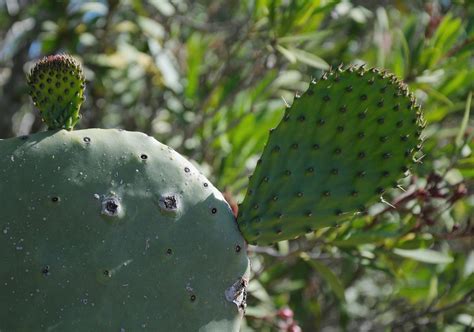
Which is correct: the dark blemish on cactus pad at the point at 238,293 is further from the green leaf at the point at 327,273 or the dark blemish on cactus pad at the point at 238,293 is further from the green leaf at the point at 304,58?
the green leaf at the point at 304,58

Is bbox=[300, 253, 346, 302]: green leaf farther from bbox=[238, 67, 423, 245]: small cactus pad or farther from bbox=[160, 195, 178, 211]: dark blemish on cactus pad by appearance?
bbox=[160, 195, 178, 211]: dark blemish on cactus pad

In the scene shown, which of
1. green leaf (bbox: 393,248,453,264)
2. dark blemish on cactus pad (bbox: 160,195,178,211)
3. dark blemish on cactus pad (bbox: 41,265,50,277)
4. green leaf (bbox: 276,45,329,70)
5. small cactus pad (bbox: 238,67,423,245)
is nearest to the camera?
dark blemish on cactus pad (bbox: 41,265,50,277)

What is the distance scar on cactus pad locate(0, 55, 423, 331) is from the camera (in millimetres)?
1731

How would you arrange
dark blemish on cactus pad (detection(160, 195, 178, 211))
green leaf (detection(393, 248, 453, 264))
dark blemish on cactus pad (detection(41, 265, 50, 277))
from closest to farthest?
dark blemish on cactus pad (detection(41, 265, 50, 277)), dark blemish on cactus pad (detection(160, 195, 178, 211)), green leaf (detection(393, 248, 453, 264))

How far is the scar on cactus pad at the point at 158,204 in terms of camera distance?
1731 millimetres

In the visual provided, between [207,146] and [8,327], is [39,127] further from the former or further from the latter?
[8,327]

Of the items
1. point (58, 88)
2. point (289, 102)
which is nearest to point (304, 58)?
point (289, 102)

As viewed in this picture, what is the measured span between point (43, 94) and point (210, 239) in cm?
51

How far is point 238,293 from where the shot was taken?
185 centimetres

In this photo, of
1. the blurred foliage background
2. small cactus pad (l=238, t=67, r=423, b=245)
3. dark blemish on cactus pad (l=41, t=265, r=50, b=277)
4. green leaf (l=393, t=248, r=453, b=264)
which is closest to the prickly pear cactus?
dark blemish on cactus pad (l=41, t=265, r=50, b=277)

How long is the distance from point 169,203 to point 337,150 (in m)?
0.43

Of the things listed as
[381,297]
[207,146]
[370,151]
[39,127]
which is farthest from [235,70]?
[370,151]

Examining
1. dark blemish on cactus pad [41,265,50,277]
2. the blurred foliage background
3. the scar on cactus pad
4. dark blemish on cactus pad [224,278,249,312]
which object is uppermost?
the scar on cactus pad

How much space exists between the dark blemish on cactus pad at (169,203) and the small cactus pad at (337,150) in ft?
0.60
